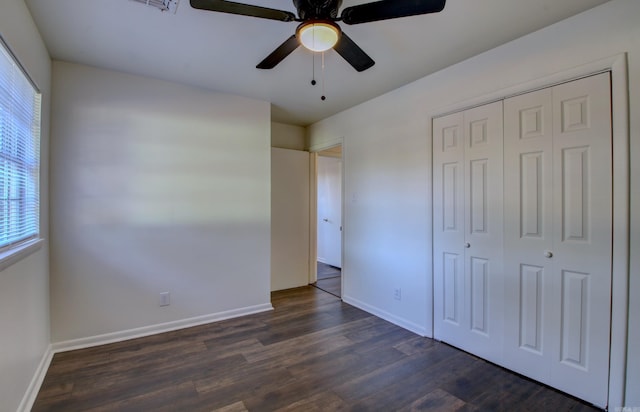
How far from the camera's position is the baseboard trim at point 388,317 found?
2.88m

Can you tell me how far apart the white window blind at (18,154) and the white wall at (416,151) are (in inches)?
115

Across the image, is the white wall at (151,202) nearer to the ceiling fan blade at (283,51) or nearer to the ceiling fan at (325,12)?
the ceiling fan blade at (283,51)

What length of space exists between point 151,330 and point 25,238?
1.40 meters

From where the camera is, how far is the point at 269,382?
2092 mm

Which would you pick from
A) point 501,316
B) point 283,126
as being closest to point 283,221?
point 283,126

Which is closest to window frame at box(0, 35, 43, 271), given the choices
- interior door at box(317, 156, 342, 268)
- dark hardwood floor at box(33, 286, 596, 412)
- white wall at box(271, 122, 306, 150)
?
dark hardwood floor at box(33, 286, 596, 412)

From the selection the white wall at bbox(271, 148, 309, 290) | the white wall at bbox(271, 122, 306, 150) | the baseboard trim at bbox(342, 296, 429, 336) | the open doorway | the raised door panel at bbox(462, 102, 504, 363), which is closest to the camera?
the raised door panel at bbox(462, 102, 504, 363)

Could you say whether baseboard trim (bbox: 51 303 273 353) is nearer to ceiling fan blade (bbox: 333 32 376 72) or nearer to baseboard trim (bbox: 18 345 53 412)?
baseboard trim (bbox: 18 345 53 412)

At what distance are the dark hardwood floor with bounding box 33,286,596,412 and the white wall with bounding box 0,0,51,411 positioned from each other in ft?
0.94

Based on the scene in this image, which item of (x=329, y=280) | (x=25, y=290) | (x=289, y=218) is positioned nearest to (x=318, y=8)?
(x=25, y=290)

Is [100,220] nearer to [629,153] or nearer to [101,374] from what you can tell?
[101,374]

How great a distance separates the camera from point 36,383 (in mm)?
1988

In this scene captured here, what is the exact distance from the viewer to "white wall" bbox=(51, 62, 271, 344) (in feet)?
8.43

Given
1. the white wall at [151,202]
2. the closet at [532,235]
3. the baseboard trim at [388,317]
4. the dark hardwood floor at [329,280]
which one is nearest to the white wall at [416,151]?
the baseboard trim at [388,317]
